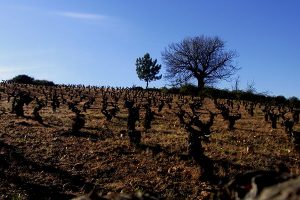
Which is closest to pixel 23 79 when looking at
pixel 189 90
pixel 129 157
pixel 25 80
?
pixel 25 80

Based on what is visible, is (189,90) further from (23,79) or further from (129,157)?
(129,157)

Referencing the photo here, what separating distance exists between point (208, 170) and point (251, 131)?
937cm

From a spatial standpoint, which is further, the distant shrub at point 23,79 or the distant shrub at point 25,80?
the distant shrub at point 23,79

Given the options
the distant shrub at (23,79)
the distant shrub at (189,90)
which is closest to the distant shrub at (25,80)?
the distant shrub at (23,79)

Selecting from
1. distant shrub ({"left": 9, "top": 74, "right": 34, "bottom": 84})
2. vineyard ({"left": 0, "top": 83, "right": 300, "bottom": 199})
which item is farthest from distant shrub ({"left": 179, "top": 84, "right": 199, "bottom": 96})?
vineyard ({"left": 0, "top": 83, "right": 300, "bottom": 199})

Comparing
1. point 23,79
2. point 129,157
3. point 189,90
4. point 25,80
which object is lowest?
point 129,157

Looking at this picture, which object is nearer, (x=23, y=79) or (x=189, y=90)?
(x=189, y=90)

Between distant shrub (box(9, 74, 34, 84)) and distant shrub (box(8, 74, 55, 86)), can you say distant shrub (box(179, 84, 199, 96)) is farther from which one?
distant shrub (box(9, 74, 34, 84))

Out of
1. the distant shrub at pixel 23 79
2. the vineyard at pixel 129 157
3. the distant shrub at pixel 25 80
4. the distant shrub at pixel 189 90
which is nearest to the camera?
the vineyard at pixel 129 157

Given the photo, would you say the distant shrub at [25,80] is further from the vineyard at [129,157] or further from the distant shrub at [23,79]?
the vineyard at [129,157]

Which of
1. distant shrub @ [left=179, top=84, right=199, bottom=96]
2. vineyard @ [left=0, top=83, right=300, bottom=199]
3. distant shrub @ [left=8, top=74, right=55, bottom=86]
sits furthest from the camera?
distant shrub @ [left=8, top=74, right=55, bottom=86]

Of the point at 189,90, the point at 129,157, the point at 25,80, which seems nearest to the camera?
the point at 129,157

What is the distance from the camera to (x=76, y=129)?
1998cm

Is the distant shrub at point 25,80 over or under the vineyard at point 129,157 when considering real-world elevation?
over
